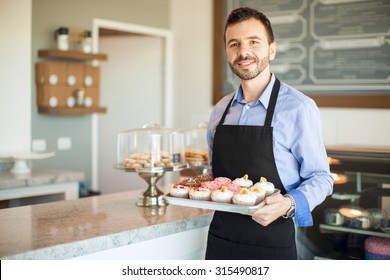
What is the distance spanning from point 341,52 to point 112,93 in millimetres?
2627

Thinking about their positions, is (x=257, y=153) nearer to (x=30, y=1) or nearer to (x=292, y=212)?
(x=292, y=212)

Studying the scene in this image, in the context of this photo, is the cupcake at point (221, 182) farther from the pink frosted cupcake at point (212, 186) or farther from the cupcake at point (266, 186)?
the cupcake at point (266, 186)

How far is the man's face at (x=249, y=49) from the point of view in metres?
1.85

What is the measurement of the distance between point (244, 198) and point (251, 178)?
0.20m

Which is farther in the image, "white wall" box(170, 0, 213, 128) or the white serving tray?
"white wall" box(170, 0, 213, 128)

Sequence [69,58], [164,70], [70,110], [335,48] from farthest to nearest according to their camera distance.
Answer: [164,70] → [69,58] → [70,110] → [335,48]

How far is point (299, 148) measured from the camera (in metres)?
1.83

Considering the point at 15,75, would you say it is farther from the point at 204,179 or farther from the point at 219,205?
the point at 219,205

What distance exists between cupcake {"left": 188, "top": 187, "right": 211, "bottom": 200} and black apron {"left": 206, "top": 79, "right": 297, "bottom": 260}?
139mm

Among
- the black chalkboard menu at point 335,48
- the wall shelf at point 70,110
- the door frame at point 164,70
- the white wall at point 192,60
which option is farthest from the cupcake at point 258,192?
the white wall at point 192,60

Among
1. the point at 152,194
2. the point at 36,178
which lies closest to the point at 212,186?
the point at 152,194

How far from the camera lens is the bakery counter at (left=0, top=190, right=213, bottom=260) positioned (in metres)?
1.89

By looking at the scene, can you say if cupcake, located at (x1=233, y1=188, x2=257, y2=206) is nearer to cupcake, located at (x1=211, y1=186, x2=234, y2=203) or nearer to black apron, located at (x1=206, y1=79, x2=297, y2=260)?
cupcake, located at (x1=211, y1=186, x2=234, y2=203)

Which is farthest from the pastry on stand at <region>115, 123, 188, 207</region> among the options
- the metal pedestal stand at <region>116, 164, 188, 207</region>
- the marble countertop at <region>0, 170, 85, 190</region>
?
the marble countertop at <region>0, 170, 85, 190</region>
